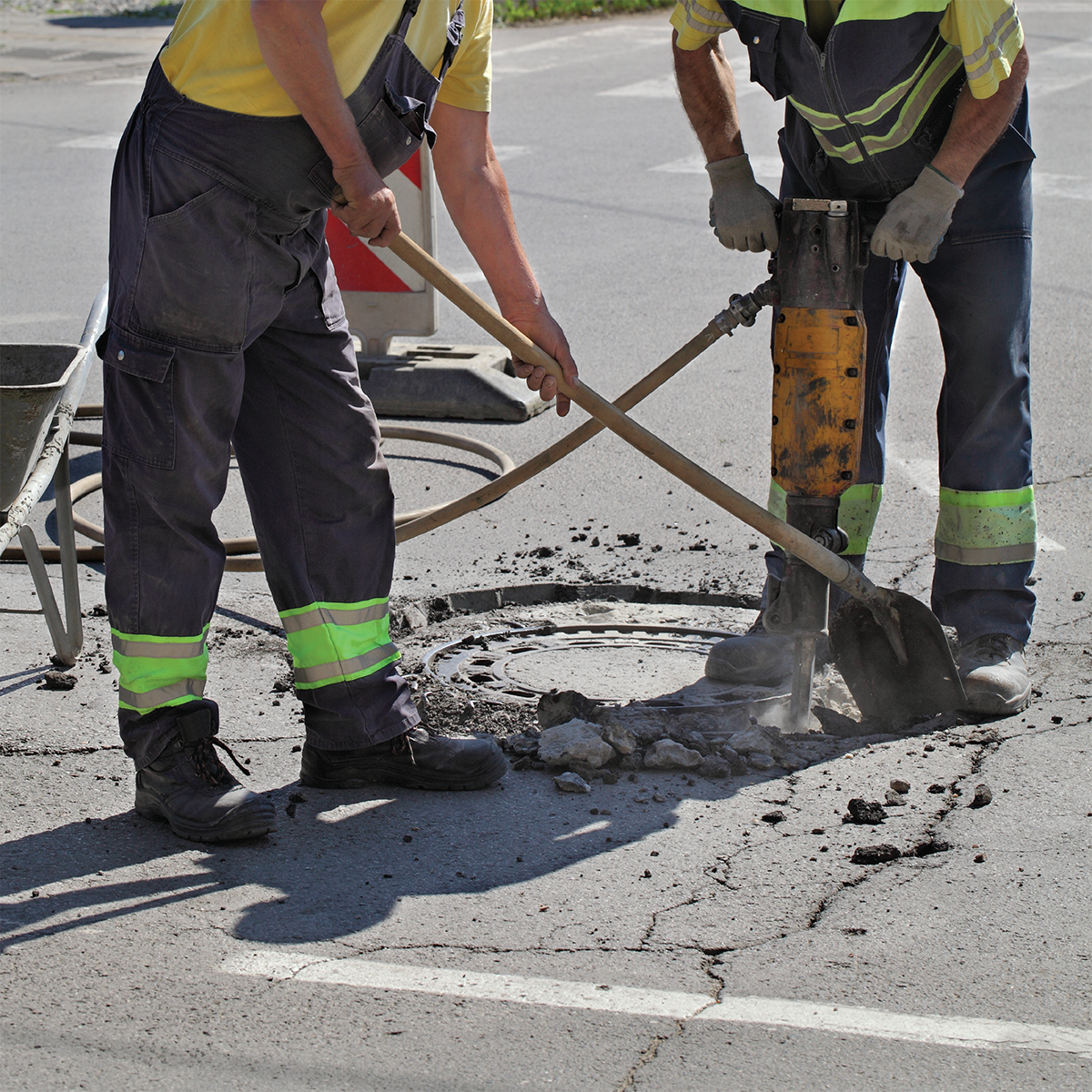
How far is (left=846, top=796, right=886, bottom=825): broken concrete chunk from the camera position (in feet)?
10.3

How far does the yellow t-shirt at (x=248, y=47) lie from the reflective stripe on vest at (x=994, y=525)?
1.87m

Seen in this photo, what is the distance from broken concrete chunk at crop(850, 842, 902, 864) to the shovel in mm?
739

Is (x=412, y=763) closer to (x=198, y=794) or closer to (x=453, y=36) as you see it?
(x=198, y=794)

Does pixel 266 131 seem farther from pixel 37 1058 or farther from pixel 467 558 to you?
pixel 467 558

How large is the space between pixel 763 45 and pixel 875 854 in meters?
1.86

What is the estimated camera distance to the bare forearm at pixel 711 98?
12.1 feet

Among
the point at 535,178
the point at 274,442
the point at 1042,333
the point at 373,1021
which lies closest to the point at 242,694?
the point at 274,442

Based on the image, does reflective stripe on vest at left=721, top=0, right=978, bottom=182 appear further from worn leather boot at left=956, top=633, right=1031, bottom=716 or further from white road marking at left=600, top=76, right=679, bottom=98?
white road marking at left=600, top=76, right=679, bottom=98

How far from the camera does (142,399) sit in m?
2.94

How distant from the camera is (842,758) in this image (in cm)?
344

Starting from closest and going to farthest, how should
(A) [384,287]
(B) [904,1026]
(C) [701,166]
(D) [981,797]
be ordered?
(B) [904,1026], (D) [981,797], (A) [384,287], (C) [701,166]

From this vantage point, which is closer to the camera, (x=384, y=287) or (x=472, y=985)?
(x=472, y=985)

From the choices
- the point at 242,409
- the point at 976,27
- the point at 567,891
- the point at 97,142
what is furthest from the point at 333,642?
the point at 97,142

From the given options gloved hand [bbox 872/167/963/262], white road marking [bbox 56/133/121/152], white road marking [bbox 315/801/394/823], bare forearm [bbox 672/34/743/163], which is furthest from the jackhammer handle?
white road marking [bbox 56/133/121/152]
